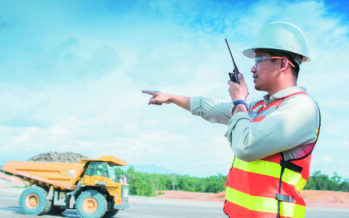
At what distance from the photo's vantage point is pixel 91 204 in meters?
12.4

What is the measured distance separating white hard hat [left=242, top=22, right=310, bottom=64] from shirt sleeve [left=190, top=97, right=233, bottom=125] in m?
0.42

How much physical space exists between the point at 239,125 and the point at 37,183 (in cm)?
1433

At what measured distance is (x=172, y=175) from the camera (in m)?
53.0

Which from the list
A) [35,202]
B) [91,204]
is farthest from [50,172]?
[91,204]

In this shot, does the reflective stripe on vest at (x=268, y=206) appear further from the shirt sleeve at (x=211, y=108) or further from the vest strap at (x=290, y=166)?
the shirt sleeve at (x=211, y=108)

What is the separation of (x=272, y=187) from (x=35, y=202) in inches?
538

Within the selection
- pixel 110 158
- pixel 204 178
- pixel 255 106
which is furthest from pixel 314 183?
pixel 255 106

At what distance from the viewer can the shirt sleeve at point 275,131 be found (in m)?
1.58

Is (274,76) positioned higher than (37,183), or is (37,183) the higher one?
(274,76)

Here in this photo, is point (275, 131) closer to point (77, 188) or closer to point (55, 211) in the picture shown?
point (77, 188)

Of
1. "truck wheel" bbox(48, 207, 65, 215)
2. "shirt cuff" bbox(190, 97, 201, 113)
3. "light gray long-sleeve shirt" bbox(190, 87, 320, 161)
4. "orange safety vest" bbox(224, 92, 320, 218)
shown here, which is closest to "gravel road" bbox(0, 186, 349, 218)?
"truck wheel" bbox(48, 207, 65, 215)

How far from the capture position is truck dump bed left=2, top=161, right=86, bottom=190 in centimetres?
1359

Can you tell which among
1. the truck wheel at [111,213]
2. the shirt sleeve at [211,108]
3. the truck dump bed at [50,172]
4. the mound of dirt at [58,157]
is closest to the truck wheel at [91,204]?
the truck dump bed at [50,172]

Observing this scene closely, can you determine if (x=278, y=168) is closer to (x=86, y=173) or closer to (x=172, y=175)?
(x=86, y=173)
